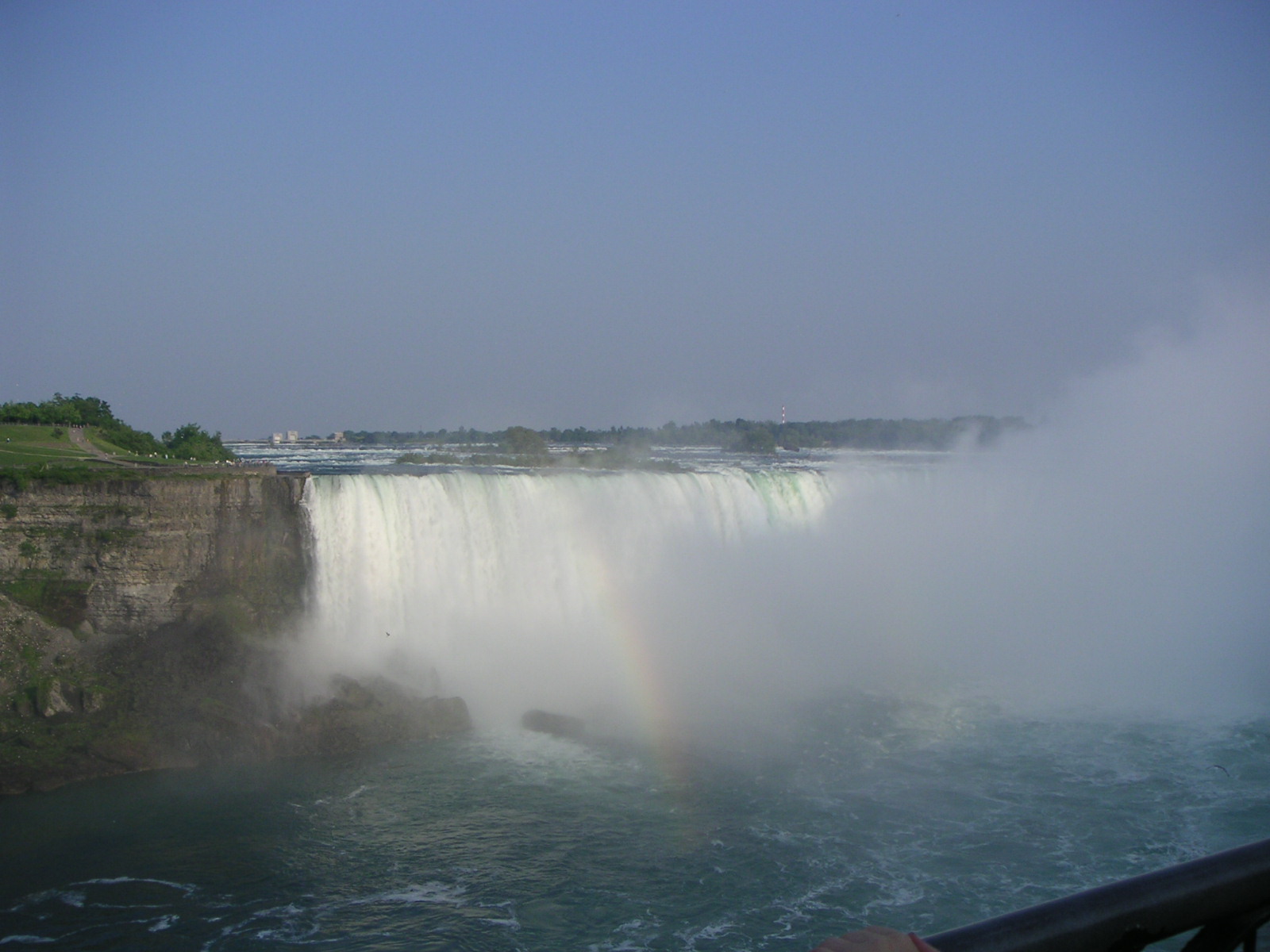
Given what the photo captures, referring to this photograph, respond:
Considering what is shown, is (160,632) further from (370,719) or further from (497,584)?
(497,584)

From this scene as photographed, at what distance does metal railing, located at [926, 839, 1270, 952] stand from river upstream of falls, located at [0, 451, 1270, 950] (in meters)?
8.82

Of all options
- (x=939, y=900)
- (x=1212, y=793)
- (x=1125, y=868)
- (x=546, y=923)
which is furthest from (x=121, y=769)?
(x=1212, y=793)

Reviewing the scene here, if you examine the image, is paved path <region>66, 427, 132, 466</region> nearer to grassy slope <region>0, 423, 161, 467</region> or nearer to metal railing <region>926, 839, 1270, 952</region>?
grassy slope <region>0, 423, 161, 467</region>

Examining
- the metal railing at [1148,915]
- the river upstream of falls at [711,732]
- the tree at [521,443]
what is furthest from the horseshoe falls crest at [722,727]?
the tree at [521,443]

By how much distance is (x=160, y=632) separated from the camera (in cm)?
1653

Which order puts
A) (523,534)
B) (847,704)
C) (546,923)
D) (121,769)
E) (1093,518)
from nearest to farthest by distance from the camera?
(546,923)
(121,769)
(847,704)
(523,534)
(1093,518)

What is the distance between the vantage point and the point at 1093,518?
28.4 metres

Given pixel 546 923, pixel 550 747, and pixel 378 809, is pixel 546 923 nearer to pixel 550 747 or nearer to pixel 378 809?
pixel 378 809

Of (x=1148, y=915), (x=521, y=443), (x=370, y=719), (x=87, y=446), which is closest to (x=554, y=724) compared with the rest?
(x=370, y=719)

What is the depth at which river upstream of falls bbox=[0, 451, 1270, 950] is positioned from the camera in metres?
10.1

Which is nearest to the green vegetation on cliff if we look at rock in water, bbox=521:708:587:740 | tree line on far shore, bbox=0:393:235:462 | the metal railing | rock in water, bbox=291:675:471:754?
tree line on far shore, bbox=0:393:235:462

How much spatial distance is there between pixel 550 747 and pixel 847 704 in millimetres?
5718

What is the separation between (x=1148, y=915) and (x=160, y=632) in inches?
705

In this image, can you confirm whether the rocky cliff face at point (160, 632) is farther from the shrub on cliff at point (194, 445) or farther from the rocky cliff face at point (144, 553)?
the shrub on cliff at point (194, 445)
